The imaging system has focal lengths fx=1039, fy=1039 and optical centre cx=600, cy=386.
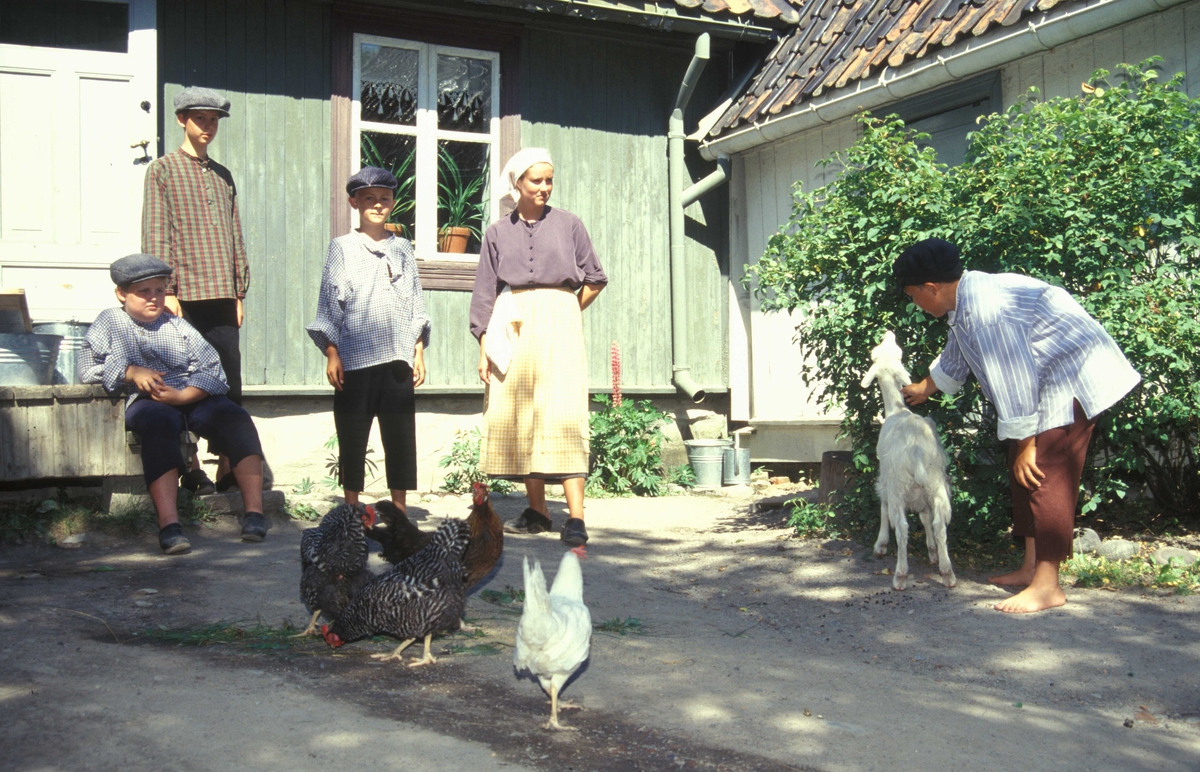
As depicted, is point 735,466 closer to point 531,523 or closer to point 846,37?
point 531,523

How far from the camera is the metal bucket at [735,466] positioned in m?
9.27

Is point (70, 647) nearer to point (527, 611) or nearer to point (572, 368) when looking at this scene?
point (527, 611)

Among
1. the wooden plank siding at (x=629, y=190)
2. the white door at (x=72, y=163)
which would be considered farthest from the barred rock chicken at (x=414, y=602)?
the wooden plank siding at (x=629, y=190)

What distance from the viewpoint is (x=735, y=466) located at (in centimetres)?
928

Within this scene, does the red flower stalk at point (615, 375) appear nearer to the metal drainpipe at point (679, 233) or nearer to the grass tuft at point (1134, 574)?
the metal drainpipe at point (679, 233)

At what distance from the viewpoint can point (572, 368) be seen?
5926 millimetres

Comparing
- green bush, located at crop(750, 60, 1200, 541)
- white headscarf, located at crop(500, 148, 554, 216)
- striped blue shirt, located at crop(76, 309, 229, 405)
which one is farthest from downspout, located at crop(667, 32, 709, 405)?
striped blue shirt, located at crop(76, 309, 229, 405)

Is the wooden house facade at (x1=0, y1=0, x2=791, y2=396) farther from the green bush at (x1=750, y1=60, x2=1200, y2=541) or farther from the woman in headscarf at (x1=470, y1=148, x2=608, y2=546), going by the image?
the green bush at (x1=750, y1=60, x2=1200, y2=541)

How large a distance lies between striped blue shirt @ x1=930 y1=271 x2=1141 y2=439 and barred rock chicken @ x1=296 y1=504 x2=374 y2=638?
2679 millimetres

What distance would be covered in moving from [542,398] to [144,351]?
84.4 inches

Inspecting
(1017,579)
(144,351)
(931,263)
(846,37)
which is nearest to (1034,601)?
(1017,579)

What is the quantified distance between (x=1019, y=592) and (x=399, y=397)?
329 centimetres

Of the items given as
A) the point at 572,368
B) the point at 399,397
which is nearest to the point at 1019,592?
the point at 572,368

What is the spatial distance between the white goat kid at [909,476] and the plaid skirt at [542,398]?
1.67m
